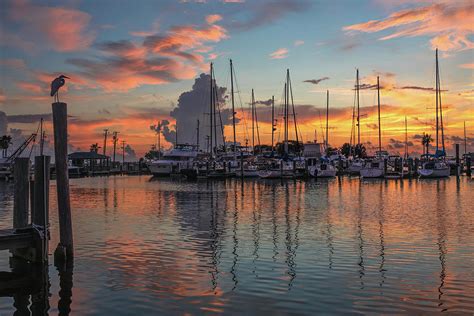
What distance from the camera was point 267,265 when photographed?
55.1 feet

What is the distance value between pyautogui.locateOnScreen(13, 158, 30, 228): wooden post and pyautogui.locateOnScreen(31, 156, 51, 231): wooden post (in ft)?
1.20

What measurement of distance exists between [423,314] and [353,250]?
7823 millimetres

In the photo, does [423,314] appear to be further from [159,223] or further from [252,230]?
[159,223]

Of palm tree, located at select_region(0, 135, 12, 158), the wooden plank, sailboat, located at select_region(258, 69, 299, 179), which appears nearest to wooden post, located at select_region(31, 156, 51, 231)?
the wooden plank

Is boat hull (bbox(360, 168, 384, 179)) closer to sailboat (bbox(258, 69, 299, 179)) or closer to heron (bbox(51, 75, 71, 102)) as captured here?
sailboat (bbox(258, 69, 299, 179))

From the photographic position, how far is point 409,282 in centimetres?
1441

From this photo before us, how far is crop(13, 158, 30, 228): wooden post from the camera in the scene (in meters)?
15.9

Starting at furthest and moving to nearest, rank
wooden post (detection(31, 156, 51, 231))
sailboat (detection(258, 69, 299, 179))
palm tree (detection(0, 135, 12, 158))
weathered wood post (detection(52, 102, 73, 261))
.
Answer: palm tree (detection(0, 135, 12, 158)), sailboat (detection(258, 69, 299, 179)), weathered wood post (detection(52, 102, 73, 261)), wooden post (detection(31, 156, 51, 231))

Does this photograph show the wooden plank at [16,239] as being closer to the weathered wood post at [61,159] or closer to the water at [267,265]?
the weathered wood post at [61,159]

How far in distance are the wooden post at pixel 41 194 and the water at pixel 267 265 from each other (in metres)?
1.80

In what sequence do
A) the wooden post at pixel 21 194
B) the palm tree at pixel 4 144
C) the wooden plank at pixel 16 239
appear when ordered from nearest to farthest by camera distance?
1. the wooden plank at pixel 16 239
2. the wooden post at pixel 21 194
3. the palm tree at pixel 4 144

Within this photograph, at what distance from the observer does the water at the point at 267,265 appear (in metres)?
12.5

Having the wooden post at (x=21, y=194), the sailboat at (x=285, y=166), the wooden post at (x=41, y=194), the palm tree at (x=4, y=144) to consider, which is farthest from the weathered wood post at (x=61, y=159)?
the palm tree at (x=4, y=144)

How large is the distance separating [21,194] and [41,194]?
0.84 m
